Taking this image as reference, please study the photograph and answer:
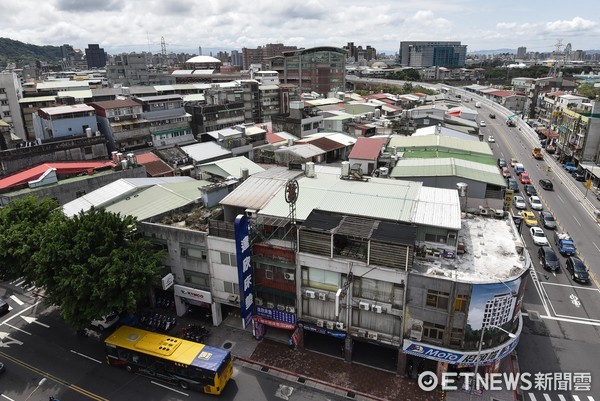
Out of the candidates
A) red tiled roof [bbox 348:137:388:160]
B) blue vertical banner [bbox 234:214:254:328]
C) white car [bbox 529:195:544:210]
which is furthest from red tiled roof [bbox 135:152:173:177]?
white car [bbox 529:195:544:210]

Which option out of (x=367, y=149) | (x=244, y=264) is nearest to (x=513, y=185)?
(x=367, y=149)

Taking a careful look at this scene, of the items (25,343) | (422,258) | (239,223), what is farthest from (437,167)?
(25,343)

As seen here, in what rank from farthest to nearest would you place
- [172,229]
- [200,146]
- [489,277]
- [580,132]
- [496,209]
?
[580,132] → [200,146] → [496,209] → [172,229] → [489,277]

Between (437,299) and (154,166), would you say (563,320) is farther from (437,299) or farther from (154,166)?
(154,166)

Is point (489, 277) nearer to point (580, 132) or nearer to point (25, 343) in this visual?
point (25, 343)

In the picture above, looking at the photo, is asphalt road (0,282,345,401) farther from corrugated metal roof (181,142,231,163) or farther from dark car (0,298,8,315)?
corrugated metal roof (181,142,231,163)
